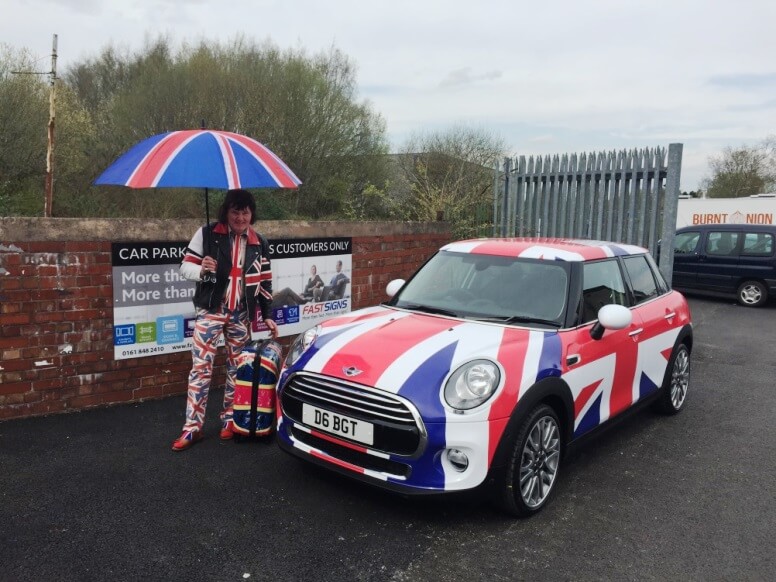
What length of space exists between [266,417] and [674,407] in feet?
11.8

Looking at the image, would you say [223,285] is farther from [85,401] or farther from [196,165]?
[85,401]

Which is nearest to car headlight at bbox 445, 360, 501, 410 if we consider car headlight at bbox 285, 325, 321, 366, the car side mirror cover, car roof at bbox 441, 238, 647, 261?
car headlight at bbox 285, 325, 321, 366

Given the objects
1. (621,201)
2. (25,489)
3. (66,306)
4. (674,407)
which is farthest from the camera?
(621,201)

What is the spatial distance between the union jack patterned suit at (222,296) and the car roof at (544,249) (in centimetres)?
156

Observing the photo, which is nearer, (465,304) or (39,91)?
(465,304)

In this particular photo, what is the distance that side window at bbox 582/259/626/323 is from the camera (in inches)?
167

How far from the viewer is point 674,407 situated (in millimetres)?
5457

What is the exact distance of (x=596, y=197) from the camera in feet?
29.8

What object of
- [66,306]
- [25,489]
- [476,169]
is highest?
[476,169]

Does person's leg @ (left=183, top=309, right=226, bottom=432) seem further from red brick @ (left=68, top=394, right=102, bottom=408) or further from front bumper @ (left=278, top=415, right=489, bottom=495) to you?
front bumper @ (left=278, top=415, right=489, bottom=495)

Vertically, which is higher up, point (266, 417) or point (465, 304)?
point (465, 304)

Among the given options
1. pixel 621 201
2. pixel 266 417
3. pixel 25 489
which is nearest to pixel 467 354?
pixel 266 417

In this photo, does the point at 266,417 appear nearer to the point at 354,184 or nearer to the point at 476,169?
the point at 476,169

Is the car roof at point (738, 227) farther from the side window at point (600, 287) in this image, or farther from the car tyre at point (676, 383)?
the side window at point (600, 287)
